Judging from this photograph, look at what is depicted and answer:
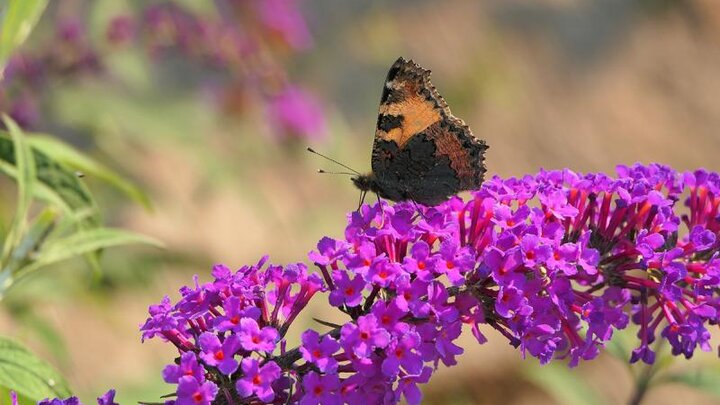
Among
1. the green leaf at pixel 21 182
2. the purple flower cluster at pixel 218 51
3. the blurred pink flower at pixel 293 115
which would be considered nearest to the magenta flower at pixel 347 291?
the green leaf at pixel 21 182

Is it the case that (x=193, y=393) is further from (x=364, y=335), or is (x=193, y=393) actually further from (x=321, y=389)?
(x=364, y=335)

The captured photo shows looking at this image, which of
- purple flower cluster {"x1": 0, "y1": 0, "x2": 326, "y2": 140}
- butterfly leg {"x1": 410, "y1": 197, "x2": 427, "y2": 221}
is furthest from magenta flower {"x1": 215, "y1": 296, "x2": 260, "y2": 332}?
purple flower cluster {"x1": 0, "y1": 0, "x2": 326, "y2": 140}

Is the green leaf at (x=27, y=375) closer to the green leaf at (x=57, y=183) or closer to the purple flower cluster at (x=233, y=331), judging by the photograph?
the purple flower cluster at (x=233, y=331)

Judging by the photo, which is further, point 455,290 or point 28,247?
point 28,247

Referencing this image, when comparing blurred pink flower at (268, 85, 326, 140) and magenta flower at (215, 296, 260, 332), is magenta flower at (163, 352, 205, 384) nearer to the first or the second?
magenta flower at (215, 296, 260, 332)

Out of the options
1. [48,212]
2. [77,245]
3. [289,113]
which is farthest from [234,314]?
[289,113]
